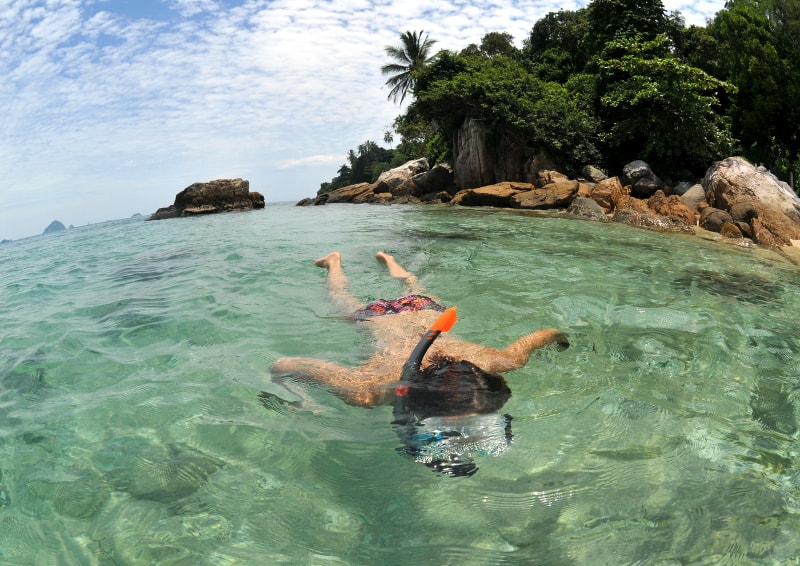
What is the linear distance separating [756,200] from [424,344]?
1115 centimetres

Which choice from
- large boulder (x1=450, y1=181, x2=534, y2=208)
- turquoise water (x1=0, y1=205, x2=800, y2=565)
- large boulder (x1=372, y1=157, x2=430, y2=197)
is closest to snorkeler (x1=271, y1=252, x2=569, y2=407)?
turquoise water (x1=0, y1=205, x2=800, y2=565)

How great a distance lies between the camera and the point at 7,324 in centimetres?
537

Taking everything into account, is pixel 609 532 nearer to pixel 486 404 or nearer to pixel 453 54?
pixel 486 404

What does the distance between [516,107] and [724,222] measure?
10.6m

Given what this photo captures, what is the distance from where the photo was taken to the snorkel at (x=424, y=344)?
2846 mm

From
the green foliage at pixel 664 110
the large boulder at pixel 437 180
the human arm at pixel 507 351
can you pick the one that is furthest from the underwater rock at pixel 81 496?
the large boulder at pixel 437 180

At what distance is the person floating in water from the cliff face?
1641 cm

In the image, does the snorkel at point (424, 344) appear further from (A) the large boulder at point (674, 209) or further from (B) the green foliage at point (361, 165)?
(B) the green foliage at point (361, 165)

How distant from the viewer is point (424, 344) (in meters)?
2.87

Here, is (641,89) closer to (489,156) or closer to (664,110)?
(664,110)

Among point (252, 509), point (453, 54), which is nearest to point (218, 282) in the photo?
point (252, 509)

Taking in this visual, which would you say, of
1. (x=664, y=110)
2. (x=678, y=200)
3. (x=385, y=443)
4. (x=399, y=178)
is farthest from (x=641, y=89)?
(x=385, y=443)

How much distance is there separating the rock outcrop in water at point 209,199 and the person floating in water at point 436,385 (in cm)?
3019

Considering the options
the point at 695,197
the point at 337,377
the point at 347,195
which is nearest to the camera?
the point at 337,377
